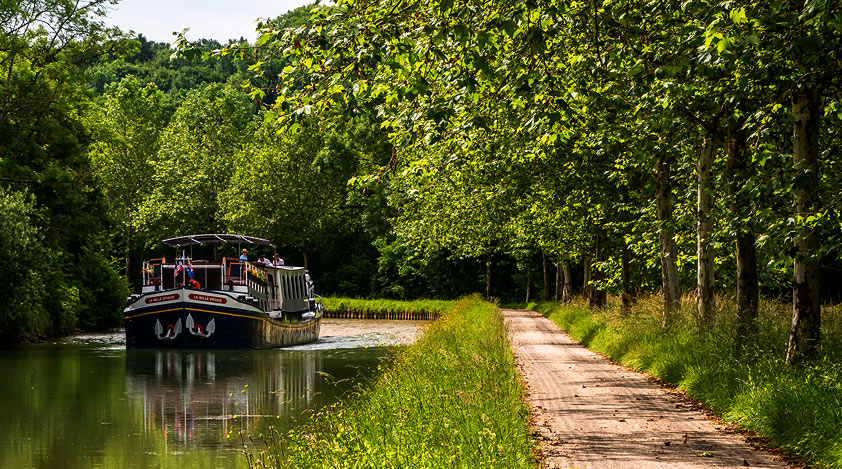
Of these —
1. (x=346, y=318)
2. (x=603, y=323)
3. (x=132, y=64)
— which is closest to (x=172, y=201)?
(x=346, y=318)

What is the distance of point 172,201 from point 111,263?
1615 centimetres

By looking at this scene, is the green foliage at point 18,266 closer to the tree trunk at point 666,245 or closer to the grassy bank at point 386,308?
the tree trunk at point 666,245

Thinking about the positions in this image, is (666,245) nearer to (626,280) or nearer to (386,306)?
(626,280)

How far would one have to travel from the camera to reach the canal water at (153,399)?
13.9m

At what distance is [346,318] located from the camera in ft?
189

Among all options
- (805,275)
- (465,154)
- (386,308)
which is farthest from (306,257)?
(805,275)

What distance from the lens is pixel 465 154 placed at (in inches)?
577

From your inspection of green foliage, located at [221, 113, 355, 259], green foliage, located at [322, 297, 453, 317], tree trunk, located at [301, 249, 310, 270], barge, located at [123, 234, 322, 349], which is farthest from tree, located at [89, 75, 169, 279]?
barge, located at [123, 234, 322, 349]

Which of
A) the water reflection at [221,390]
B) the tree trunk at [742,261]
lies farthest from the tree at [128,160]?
the tree trunk at [742,261]

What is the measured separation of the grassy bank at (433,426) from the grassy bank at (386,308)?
41.2 m

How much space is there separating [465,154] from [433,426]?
23.1 feet

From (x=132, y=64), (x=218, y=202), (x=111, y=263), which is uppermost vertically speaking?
(x=132, y=64)

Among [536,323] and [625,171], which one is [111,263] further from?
[625,171]

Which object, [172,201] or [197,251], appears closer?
[172,201]
